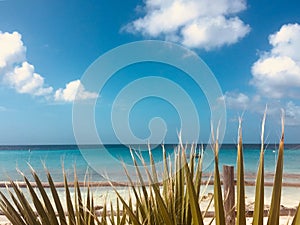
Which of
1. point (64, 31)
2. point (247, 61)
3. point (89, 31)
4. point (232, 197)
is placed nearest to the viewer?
point (232, 197)

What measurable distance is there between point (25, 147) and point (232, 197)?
3476 centimetres

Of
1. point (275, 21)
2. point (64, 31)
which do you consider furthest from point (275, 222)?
point (275, 21)

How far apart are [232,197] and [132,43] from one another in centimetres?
165

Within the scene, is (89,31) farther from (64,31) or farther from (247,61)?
(247,61)

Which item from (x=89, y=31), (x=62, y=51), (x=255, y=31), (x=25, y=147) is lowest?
(x=25, y=147)

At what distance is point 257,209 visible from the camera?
490 mm

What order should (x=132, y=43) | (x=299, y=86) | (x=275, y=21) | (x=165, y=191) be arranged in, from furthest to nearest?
(x=275, y=21), (x=299, y=86), (x=132, y=43), (x=165, y=191)

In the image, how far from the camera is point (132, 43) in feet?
4.90

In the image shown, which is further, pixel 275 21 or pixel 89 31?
pixel 275 21

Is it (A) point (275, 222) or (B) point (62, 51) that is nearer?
(A) point (275, 222)

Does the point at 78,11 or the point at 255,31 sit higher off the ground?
the point at 255,31

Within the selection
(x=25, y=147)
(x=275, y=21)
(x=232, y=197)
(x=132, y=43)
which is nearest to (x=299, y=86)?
(x=275, y=21)

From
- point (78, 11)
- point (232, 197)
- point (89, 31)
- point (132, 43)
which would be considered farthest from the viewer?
point (89, 31)

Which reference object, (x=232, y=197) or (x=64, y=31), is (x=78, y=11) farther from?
(x=232, y=197)
